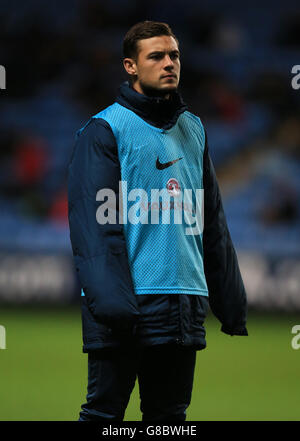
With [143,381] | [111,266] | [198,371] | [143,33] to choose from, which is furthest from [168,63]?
[198,371]

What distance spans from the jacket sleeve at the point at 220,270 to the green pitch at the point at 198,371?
5.81 feet

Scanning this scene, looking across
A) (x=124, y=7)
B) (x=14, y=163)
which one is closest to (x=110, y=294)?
(x=14, y=163)

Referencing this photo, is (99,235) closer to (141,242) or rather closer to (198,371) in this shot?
(141,242)

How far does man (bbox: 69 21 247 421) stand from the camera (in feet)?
9.26

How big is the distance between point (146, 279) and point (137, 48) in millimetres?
827

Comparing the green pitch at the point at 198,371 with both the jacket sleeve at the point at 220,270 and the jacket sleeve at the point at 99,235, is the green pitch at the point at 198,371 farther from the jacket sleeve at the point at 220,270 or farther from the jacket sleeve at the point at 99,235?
the jacket sleeve at the point at 99,235

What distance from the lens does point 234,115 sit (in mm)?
14336

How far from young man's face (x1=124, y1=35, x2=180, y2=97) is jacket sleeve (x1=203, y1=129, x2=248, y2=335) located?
0.37 meters

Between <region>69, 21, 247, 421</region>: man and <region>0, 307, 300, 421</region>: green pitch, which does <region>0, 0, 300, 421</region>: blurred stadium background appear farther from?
<region>69, 21, 247, 421</region>: man

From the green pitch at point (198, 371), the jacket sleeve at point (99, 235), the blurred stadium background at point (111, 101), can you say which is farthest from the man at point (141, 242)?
the blurred stadium background at point (111, 101)

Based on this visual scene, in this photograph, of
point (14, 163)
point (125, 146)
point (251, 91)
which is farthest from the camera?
point (251, 91)

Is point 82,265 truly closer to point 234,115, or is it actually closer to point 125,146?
point 125,146

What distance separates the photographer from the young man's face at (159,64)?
2998mm

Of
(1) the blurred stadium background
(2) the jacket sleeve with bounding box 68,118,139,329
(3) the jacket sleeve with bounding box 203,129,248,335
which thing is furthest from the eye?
(1) the blurred stadium background
